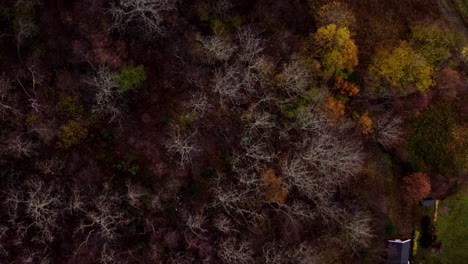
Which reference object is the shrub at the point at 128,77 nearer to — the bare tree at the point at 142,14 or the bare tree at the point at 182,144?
the bare tree at the point at 142,14

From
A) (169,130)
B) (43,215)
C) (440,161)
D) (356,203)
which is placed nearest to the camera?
(43,215)

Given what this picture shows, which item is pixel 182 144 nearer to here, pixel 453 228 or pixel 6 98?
pixel 6 98

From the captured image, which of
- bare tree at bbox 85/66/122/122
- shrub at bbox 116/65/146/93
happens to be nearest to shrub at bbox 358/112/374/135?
shrub at bbox 116/65/146/93

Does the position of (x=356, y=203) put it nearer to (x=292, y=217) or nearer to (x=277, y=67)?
(x=292, y=217)

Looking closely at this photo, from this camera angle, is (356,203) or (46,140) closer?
(46,140)

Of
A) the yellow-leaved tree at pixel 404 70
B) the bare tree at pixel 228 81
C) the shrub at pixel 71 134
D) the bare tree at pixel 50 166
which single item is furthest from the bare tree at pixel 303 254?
the bare tree at pixel 50 166

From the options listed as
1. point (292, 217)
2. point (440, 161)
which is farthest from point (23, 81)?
A: point (440, 161)

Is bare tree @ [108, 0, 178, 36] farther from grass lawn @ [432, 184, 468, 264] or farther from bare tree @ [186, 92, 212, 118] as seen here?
grass lawn @ [432, 184, 468, 264]
